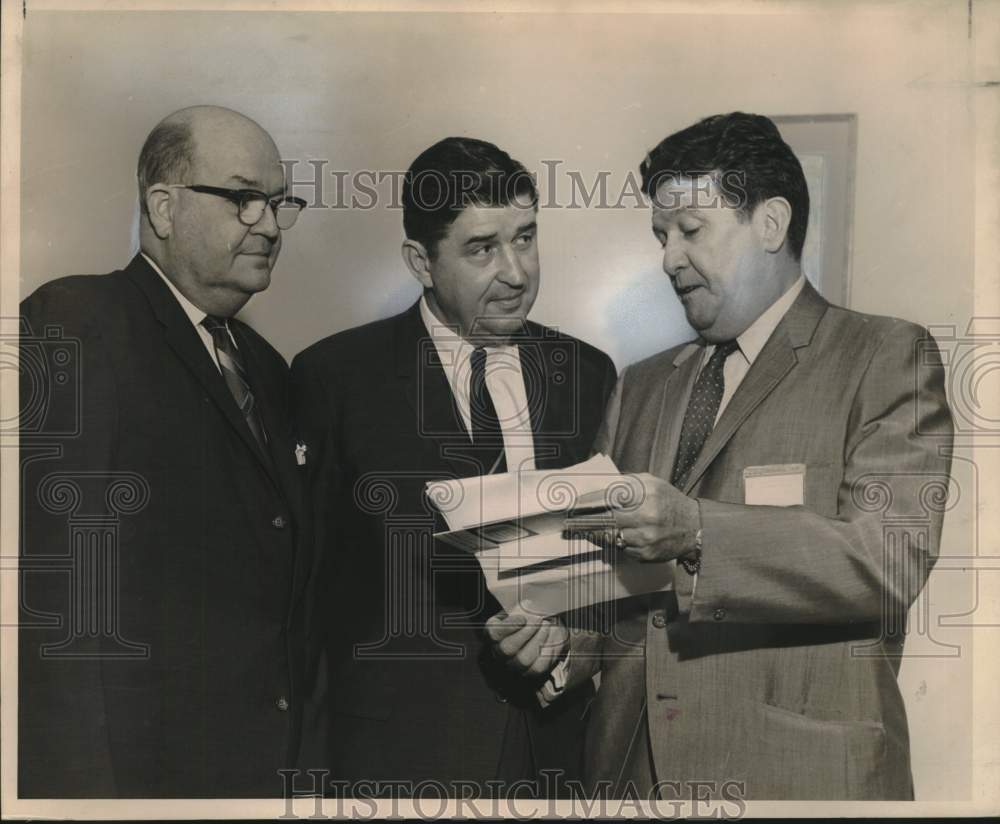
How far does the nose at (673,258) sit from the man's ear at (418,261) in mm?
574

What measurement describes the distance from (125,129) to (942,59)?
2046mm

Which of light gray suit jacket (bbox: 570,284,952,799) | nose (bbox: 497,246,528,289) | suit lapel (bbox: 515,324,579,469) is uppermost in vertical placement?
nose (bbox: 497,246,528,289)

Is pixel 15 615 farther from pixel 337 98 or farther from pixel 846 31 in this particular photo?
pixel 846 31

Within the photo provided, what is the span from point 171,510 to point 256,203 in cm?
76

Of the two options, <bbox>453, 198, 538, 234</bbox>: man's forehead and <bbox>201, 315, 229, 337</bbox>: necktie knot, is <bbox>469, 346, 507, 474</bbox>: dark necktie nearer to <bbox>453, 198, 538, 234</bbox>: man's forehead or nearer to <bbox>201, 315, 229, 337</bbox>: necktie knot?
<bbox>453, 198, 538, 234</bbox>: man's forehead

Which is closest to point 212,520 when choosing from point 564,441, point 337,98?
point 564,441

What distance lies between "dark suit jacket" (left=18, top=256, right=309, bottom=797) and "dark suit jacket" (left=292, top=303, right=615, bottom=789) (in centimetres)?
9

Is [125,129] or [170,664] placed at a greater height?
[125,129]

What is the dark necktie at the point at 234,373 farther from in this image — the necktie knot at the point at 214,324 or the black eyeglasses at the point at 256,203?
the black eyeglasses at the point at 256,203

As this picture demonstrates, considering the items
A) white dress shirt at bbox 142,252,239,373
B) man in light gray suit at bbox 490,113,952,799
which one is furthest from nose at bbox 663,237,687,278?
white dress shirt at bbox 142,252,239,373

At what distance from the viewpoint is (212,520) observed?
2.78 metres

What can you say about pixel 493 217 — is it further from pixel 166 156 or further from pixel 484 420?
pixel 166 156

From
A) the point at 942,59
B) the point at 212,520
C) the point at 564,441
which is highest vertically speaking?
the point at 942,59

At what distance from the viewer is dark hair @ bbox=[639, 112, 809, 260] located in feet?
9.21
